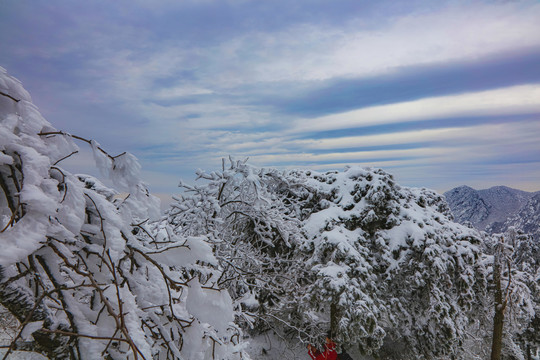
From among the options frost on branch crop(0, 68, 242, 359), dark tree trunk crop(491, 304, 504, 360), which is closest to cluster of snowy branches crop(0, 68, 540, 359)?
frost on branch crop(0, 68, 242, 359)

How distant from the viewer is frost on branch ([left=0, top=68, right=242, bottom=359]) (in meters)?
1.24

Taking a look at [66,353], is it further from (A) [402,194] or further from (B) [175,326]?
(A) [402,194]

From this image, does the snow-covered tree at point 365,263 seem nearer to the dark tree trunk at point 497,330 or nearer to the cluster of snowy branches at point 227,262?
the cluster of snowy branches at point 227,262

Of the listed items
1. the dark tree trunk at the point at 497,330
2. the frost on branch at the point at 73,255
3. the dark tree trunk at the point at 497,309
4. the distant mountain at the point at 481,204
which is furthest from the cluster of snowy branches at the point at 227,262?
the distant mountain at the point at 481,204

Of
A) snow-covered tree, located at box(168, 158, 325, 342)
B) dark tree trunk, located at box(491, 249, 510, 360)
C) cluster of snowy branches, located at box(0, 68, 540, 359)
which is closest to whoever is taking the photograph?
cluster of snowy branches, located at box(0, 68, 540, 359)

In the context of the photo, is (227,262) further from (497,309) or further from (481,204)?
(481,204)

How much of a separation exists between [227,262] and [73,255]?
10.2 feet

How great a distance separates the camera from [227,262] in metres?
4.62

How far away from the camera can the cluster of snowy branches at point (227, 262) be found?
1425mm

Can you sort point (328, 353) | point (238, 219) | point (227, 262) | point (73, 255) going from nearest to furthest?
point (73, 255)
point (227, 262)
point (238, 219)
point (328, 353)

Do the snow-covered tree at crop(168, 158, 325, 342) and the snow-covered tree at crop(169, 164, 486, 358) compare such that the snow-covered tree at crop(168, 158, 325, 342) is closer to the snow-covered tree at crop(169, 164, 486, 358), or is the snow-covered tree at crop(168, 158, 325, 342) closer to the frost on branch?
the snow-covered tree at crop(169, 164, 486, 358)

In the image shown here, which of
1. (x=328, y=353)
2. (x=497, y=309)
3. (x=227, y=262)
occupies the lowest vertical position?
(x=497, y=309)

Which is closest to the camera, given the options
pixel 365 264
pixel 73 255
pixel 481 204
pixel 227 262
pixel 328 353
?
pixel 73 255

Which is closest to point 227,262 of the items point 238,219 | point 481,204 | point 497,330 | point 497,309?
point 238,219
